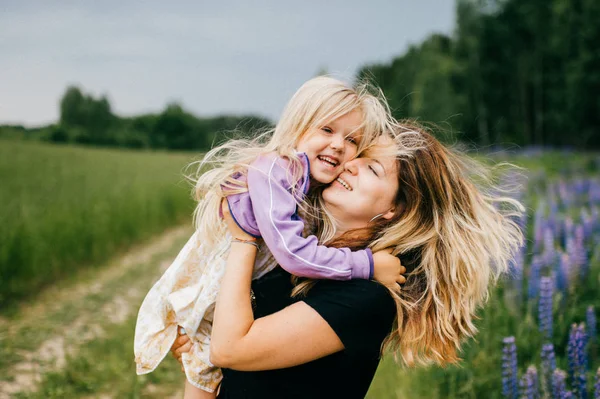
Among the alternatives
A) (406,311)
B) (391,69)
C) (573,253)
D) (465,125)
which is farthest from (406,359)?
(391,69)

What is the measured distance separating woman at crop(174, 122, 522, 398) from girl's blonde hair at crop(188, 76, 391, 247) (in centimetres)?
16

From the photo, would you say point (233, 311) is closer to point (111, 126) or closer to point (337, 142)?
point (337, 142)

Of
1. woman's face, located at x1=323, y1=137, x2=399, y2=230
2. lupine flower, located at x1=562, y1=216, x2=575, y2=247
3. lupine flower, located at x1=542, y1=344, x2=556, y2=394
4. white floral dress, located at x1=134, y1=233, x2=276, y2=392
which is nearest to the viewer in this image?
woman's face, located at x1=323, y1=137, x2=399, y2=230

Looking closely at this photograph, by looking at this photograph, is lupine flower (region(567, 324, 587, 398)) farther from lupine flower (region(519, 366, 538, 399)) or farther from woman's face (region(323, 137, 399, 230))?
woman's face (region(323, 137, 399, 230))

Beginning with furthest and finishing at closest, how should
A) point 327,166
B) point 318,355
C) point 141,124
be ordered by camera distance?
point 141,124, point 327,166, point 318,355

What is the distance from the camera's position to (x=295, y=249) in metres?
1.68

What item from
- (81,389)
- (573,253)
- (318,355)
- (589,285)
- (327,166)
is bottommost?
(81,389)

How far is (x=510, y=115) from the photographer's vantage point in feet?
113

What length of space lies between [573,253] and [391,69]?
212 ft

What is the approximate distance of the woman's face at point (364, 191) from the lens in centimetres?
183

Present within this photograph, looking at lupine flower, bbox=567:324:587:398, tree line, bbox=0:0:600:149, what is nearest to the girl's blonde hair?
lupine flower, bbox=567:324:587:398

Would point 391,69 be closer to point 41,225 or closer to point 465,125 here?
point 465,125

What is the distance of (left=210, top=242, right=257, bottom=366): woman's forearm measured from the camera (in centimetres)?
158

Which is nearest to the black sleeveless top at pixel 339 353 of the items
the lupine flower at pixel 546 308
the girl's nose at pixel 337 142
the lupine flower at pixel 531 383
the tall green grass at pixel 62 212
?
the girl's nose at pixel 337 142
